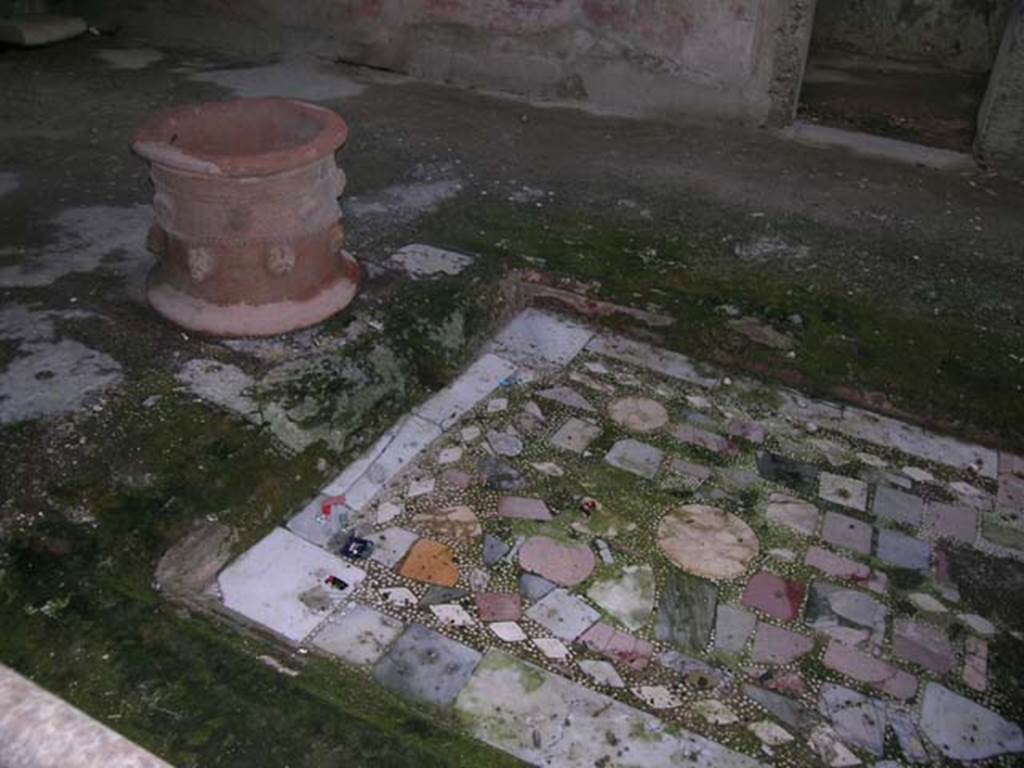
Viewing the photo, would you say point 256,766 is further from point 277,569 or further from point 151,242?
point 151,242

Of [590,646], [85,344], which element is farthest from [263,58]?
[590,646]

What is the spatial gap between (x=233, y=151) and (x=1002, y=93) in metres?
4.97

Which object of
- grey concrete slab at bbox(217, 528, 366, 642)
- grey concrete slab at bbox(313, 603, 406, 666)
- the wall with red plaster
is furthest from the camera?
the wall with red plaster

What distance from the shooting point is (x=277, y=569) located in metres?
3.41

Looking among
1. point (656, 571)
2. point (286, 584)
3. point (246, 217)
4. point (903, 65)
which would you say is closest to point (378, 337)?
point (246, 217)

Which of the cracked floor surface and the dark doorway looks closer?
the cracked floor surface

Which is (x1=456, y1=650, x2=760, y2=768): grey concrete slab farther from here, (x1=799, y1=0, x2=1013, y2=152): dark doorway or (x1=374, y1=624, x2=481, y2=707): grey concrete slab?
(x1=799, y1=0, x2=1013, y2=152): dark doorway

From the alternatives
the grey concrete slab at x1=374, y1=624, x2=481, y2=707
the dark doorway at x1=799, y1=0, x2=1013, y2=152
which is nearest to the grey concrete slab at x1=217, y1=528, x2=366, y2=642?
the grey concrete slab at x1=374, y1=624, x2=481, y2=707

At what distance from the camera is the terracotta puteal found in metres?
3.89

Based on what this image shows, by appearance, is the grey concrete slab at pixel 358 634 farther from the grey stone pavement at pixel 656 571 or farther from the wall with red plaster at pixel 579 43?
the wall with red plaster at pixel 579 43

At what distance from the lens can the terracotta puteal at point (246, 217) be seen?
3.89 m

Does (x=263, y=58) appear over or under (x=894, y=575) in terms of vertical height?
over

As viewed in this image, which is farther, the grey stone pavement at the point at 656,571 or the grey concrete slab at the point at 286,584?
the grey concrete slab at the point at 286,584

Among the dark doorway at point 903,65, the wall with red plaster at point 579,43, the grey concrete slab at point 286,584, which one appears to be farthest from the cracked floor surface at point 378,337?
the dark doorway at point 903,65
